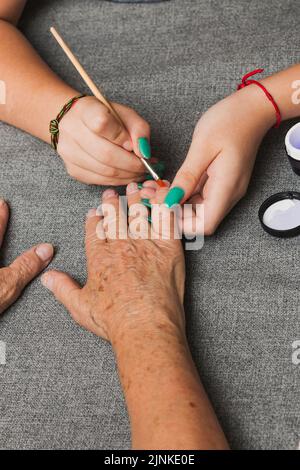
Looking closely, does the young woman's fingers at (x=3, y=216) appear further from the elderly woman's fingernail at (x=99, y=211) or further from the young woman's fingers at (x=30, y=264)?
the elderly woman's fingernail at (x=99, y=211)

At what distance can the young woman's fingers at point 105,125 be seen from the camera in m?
1.17

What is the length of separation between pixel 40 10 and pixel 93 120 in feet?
1.93

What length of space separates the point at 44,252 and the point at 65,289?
0.37 feet

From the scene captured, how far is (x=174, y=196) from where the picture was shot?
43.3 inches

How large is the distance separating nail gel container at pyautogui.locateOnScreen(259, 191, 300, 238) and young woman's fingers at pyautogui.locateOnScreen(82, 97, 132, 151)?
10.9 inches

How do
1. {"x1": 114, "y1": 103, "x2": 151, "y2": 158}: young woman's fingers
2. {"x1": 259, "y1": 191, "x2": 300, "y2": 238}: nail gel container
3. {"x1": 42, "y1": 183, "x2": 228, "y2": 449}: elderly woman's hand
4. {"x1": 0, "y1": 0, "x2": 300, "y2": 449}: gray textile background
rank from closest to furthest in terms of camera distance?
{"x1": 42, "y1": 183, "x2": 228, "y2": 449}: elderly woman's hand < {"x1": 0, "y1": 0, "x2": 300, "y2": 449}: gray textile background < {"x1": 259, "y1": 191, "x2": 300, "y2": 238}: nail gel container < {"x1": 114, "y1": 103, "x2": 151, "y2": 158}: young woman's fingers

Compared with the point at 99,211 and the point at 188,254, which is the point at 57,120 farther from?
the point at 188,254

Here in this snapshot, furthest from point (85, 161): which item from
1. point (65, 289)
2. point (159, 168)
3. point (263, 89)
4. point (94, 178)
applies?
point (263, 89)

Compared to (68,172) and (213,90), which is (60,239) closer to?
(68,172)

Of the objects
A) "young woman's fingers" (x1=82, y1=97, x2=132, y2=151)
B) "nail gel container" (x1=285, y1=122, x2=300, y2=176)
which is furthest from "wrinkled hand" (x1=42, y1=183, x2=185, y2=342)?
"nail gel container" (x1=285, y1=122, x2=300, y2=176)

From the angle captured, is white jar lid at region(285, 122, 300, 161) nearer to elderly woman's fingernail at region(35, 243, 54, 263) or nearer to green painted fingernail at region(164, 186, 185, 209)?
green painted fingernail at region(164, 186, 185, 209)

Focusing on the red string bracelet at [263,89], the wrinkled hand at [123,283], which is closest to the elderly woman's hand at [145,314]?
the wrinkled hand at [123,283]

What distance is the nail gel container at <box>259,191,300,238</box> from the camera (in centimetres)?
109
